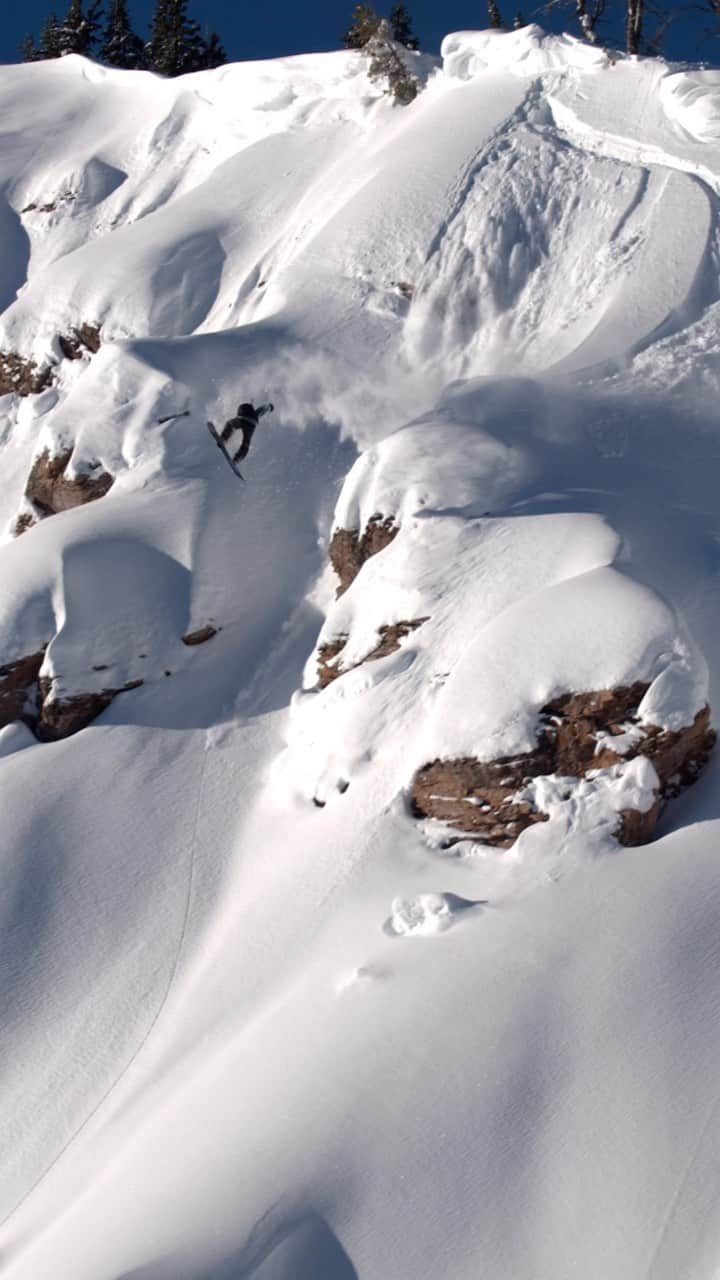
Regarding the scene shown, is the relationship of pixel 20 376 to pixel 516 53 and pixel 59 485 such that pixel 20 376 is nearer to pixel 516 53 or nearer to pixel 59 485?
pixel 59 485

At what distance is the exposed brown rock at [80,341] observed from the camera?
20.1 metres

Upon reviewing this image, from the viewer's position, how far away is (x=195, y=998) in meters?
11.3

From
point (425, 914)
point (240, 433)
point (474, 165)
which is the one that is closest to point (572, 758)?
point (425, 914)

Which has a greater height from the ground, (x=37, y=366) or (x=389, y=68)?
(x=389, y=68)

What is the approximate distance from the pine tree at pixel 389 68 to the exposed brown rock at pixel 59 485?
10.8 metres

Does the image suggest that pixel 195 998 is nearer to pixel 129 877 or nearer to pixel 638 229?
pixel 129 877

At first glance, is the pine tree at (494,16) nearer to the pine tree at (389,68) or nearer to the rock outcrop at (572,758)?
the pine tree at (389,68)

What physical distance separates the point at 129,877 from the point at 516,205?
12181 mm

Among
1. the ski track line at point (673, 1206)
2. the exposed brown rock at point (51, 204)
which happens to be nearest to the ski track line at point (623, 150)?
the exposed brown rock at point (51, 204)

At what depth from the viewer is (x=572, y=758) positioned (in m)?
11.0

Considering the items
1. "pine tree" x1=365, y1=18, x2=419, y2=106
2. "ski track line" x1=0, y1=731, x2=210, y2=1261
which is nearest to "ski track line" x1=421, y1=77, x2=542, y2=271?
"pine tree" x1=365, y1=18, x2=419, y2=106

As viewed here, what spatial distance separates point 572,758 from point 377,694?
238 centimetres

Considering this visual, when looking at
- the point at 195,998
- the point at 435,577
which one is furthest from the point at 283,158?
the point at 195,998

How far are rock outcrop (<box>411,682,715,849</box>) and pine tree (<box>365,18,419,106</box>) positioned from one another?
623 inches
